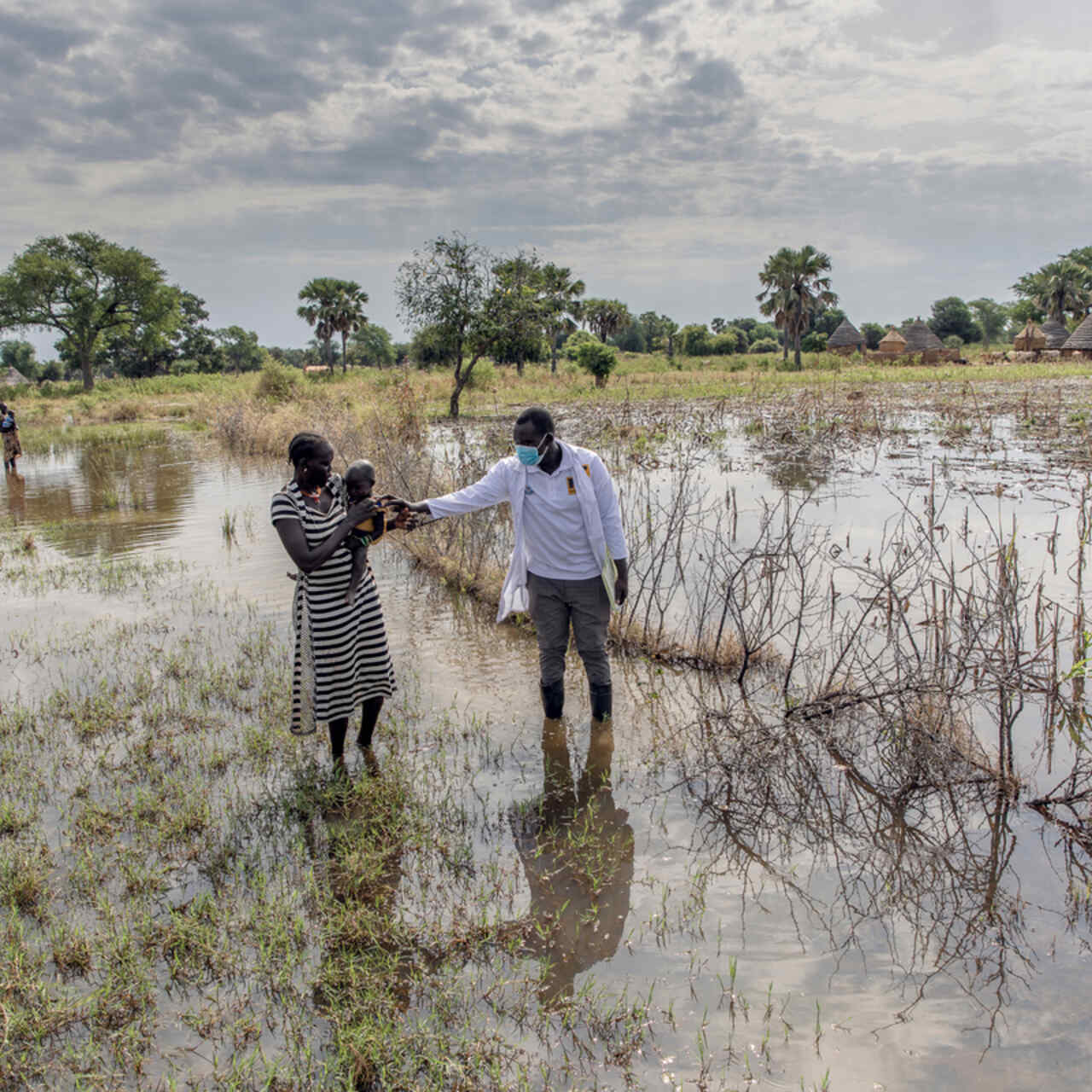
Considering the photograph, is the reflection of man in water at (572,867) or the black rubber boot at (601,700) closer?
the reflection of man in water at (572,867)

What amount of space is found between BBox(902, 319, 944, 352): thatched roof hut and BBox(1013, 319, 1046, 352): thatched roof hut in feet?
14.4

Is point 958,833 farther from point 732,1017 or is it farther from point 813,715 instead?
point 732,1017

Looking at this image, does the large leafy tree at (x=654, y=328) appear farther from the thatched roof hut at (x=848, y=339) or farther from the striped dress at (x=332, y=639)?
the striped dress at (x=332, y=639)

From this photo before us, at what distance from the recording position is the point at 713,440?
1619cm

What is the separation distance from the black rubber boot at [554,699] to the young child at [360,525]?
1171 mm

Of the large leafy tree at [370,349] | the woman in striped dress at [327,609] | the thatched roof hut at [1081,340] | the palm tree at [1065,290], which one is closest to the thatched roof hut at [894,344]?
the thatched roof hut at [1081,340]

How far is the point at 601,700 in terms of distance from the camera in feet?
14.4

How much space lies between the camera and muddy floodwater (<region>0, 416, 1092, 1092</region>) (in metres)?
2.40

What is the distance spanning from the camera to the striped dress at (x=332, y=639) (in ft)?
12.2

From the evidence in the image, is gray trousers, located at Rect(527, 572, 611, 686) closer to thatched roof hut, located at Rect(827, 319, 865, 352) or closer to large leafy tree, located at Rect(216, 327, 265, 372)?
thatched roof hut, located at Rect(827, 319, 865, 352)

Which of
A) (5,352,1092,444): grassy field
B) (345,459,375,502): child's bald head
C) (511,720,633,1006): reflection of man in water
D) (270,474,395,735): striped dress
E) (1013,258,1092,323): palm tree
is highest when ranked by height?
(1013,258,1092,323): palm tree

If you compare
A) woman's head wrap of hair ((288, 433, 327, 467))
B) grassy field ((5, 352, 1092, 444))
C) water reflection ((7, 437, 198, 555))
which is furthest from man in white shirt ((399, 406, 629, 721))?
grassy field ((5, 352, 1092, 444))

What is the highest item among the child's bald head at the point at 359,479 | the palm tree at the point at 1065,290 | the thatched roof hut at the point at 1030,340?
the palm tree at the point at 1065,290

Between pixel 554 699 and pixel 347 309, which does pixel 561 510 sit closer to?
pixel 554 699
